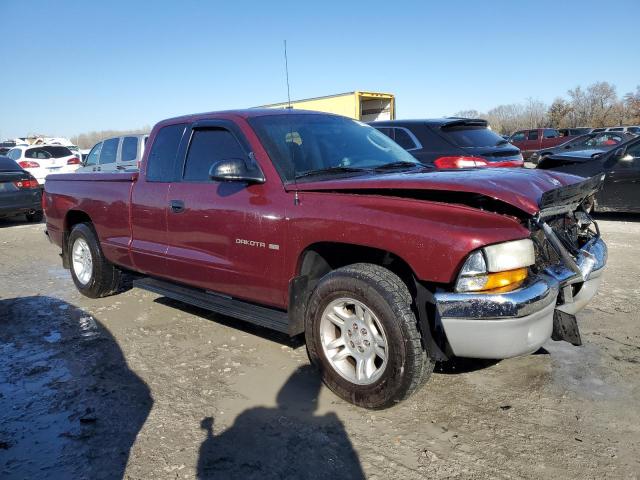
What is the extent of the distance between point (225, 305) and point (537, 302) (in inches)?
88.4

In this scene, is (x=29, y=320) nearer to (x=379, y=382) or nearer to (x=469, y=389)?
(x=379, y=382)

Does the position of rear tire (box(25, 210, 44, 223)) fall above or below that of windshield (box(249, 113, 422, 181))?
below

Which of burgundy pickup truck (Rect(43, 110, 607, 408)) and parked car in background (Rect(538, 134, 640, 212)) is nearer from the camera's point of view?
burgundy pickup truck (Rect(43, 110, 607, 408))

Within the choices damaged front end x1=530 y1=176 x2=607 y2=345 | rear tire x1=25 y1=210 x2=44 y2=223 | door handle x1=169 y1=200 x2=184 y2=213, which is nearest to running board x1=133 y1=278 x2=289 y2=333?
door handle x1=169 y1=200 x2=184 y2=213

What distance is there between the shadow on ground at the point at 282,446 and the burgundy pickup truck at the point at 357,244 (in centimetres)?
31

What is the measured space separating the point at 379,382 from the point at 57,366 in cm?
255

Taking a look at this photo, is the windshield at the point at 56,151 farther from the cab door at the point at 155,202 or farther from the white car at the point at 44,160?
the cab door at the point at 155,202

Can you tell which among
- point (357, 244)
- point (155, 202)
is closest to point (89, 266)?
point (155, 202)

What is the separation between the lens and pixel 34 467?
263 centimetres

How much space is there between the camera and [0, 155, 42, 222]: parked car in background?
11359 mm

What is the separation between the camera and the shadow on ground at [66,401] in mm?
2674

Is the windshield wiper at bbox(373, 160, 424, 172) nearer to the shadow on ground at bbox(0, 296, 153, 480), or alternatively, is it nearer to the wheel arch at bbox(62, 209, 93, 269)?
the shadow on ground at bbox(0, 296, 153, 480)

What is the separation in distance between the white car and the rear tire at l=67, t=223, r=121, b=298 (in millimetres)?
11827

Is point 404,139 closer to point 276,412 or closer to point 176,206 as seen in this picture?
point 176,206
